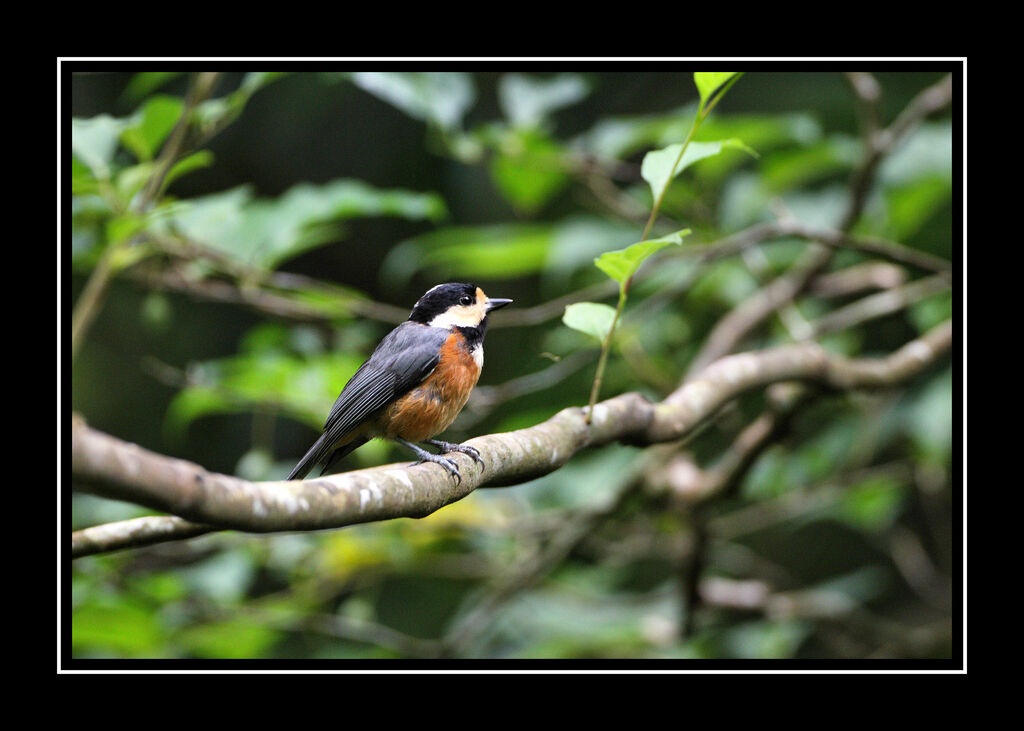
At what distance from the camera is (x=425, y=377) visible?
1481 millimetres

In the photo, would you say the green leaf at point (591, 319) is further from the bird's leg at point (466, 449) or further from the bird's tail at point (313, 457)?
the bird's tail at point (313, 457)

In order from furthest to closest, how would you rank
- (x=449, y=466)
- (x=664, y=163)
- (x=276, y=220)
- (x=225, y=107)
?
(x=276, y=220), (x=225, y=107), (x=664, y=163), (x=449, y=466)

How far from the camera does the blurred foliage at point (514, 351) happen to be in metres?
2.24

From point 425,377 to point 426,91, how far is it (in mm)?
725

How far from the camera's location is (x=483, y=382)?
222cm

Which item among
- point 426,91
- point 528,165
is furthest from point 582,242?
point 426,91

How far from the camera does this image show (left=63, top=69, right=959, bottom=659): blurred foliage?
7.36 ft

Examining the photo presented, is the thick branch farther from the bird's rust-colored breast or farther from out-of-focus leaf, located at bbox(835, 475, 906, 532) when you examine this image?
out-of-focus leaf, located at bbox(835, 475, 906, 532)

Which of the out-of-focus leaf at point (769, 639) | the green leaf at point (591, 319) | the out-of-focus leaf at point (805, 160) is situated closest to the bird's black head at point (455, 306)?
the green leaf at point (591, 319)

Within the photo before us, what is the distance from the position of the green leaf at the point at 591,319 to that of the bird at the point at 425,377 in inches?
7.4

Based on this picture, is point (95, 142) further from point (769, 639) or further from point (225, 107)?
point (769, 639)
